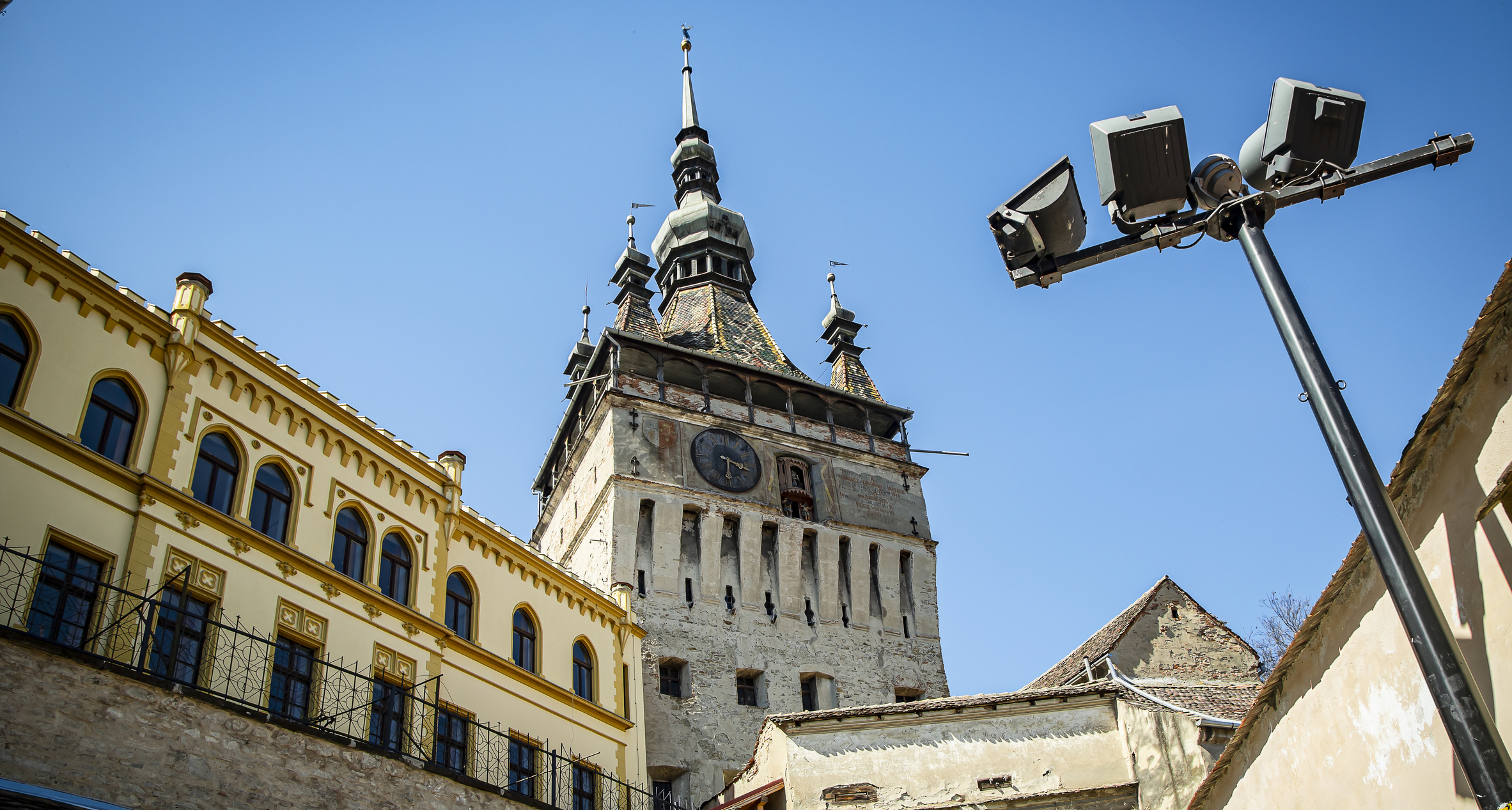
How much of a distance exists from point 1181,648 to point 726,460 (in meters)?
13.8

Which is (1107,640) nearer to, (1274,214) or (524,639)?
(524,639)

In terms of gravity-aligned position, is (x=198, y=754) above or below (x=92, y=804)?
above

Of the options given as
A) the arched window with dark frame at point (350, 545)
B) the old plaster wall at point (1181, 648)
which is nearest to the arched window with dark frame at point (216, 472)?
the arched window with dark frame at point (350, 545)

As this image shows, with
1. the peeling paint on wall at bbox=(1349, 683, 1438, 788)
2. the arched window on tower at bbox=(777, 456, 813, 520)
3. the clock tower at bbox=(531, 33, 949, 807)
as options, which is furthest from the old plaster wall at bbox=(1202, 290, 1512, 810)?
the arched window on tower at bbox=(777, 456, 813, 520)

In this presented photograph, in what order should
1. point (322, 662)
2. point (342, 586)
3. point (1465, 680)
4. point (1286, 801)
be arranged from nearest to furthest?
1. point (1465, 680)
2. point (1286, 801)
3. point (322, 662)
4. point (342, 586)

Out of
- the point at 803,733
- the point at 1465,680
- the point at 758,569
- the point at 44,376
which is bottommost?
the point at 1465,680

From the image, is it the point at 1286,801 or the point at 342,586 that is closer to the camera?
the point at 1286,801

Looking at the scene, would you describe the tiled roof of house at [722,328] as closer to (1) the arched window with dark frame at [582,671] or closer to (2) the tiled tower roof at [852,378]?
(2) the tiled tower roof at [852,378]

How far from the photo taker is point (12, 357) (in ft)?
48.3

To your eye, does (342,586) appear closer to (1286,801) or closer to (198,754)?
(198,754)

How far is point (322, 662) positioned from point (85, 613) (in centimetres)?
314

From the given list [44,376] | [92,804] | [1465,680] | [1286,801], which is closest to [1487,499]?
[1465,680]

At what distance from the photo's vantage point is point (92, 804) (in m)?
10.8

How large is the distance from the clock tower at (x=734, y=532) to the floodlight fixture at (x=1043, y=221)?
2094 cm
